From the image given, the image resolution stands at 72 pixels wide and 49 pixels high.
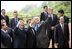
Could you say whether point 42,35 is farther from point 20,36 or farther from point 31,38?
point 20,36

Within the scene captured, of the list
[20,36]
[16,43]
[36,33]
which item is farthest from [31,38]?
[16,43]

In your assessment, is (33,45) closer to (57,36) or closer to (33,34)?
(33,34)

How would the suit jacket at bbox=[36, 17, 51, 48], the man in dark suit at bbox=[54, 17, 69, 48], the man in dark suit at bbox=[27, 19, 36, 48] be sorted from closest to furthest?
1. the man in dark suit at bbox=[27, 19, 36, 48]
2. the suit jacket at bbox=[36, 17, 51, 48]
3. the man in dark suit at bbox=[54, 17, 69, 48]

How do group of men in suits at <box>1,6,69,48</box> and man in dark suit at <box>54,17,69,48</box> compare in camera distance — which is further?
man in dark suit at <box>54,17,69,48</box>

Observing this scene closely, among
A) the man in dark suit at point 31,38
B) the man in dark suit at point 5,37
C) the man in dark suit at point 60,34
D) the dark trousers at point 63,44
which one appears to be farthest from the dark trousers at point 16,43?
the dark trousers at point 63,44

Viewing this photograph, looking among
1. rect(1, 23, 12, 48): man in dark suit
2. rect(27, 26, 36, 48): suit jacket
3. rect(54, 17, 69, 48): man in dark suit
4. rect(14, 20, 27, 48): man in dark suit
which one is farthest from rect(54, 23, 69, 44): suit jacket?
rect(1, 23, 12, 48): man in dark suit

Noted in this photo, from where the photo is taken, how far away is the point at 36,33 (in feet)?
29.6

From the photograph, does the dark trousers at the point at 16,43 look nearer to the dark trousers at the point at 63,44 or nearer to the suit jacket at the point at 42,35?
the suit jacket at the point at 42,35

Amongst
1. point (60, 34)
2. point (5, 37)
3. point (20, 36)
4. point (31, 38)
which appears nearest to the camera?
point (5, 37)

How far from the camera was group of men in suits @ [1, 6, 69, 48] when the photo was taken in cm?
858

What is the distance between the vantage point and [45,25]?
9.05m

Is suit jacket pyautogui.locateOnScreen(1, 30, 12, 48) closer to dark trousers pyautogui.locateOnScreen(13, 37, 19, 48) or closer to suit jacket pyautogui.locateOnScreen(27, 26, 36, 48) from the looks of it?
dark trousers pyautogui.locateOnScreen(13, 37, 19, 48)

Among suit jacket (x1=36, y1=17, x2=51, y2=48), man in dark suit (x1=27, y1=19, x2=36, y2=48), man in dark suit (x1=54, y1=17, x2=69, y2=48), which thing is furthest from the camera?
man in dark suit (x1=54, y1=17, x2=69, y2=48)

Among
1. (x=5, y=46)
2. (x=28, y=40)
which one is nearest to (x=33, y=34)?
(x=28, y=40)
